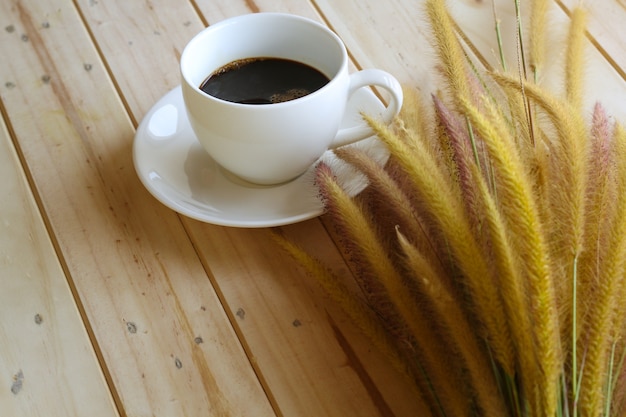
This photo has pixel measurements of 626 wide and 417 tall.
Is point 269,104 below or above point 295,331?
above

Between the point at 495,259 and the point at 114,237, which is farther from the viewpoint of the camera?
the point at 114,237

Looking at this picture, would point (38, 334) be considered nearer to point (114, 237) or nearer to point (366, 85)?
point (114, 237)

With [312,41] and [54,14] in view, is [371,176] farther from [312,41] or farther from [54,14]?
[54,14]

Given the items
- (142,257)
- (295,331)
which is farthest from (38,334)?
(295,331)

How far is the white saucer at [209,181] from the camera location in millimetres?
755

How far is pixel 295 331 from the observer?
715 millimetres

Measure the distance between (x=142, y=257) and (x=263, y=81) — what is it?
214 mm

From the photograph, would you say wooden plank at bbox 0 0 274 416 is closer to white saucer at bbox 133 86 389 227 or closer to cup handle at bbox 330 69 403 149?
white saucer at bbox 133 86 389 227

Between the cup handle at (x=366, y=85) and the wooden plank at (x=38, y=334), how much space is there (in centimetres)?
30

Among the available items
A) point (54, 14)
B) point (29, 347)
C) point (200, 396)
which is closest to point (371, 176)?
point (200, 396)

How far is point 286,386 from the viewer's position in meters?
0.68

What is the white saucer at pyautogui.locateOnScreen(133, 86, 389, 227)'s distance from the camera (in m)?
0.76

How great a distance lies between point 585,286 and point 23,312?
49 centimetres

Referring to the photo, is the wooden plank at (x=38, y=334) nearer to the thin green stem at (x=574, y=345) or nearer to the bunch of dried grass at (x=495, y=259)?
the bunch of dried grass at (x=495, y=259)
